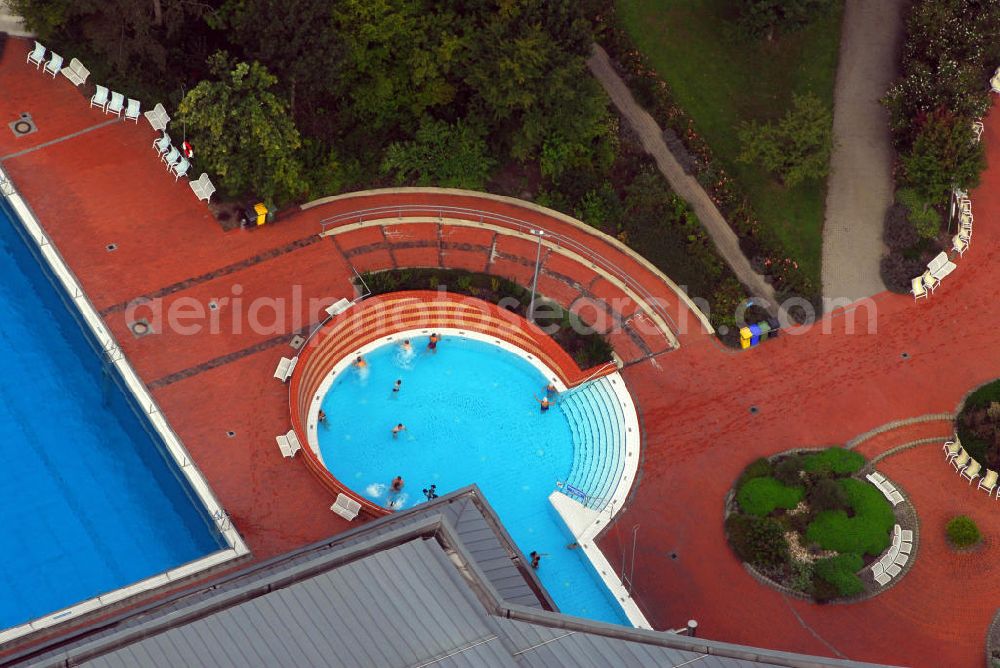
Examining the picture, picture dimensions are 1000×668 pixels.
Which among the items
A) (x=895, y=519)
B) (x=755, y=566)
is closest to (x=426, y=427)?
(x=755, y=566)

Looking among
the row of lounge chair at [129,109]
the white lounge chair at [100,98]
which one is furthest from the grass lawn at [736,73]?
the white lounge chair at [100,98]

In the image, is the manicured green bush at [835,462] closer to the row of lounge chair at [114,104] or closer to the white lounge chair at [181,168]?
the white lounge chair at [181,168]

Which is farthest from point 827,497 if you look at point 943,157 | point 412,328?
point 412,328

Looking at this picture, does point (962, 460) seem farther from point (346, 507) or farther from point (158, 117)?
point (158, 117)

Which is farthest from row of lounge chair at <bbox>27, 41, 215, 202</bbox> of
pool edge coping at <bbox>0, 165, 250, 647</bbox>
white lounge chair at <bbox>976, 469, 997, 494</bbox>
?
white lounge chair at <bbox>976, 469, 997, 494</bbox>

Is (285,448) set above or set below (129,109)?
below

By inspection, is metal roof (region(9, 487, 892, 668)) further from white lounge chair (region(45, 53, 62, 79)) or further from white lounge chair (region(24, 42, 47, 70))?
white lounge chair (region(24, 42, 47, 70))
